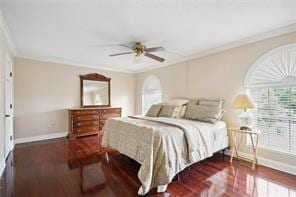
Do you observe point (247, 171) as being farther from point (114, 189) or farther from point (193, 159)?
point (114, 189)

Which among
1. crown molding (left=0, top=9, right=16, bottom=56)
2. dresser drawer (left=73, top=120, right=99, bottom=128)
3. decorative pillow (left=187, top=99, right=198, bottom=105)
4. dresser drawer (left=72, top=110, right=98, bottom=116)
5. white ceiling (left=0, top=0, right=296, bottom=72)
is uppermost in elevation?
white ceiling (left=0, top=0, right=296, bottom=72)

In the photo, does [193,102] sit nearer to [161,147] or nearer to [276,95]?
[276,95]

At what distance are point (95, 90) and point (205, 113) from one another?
3923 mm

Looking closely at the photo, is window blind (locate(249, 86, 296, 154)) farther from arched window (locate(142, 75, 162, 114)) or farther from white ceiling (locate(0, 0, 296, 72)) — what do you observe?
arched window (locate(142, 75, 162, 114))

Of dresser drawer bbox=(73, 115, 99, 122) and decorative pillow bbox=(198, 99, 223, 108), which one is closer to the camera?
decorative pillow bbox=(198, 99, 223, 108)

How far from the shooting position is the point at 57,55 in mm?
4547

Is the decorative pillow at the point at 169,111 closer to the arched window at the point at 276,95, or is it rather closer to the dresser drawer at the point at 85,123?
the arched window at the point at 276,95

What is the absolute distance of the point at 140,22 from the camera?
8.50 feet

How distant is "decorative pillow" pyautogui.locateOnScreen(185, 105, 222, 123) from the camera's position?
3.33 metres

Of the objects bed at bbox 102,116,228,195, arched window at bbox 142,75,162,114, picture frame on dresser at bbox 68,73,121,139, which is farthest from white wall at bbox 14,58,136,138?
bed at bbox 102,116,228,195

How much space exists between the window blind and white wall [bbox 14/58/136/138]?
498 centimetres

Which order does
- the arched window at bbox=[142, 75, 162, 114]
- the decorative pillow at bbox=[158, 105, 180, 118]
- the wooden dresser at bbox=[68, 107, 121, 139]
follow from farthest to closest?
1. the arched window at bbox=[142, 75, 162, 114]
2. the wooden dresser at bbox=[68, 107, 121, 139]
3. the decorative pillow at bbox=[158, 105, 180, 118]

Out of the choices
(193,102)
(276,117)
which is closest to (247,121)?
(276,117)

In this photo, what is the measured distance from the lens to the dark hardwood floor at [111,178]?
7.00 feet
